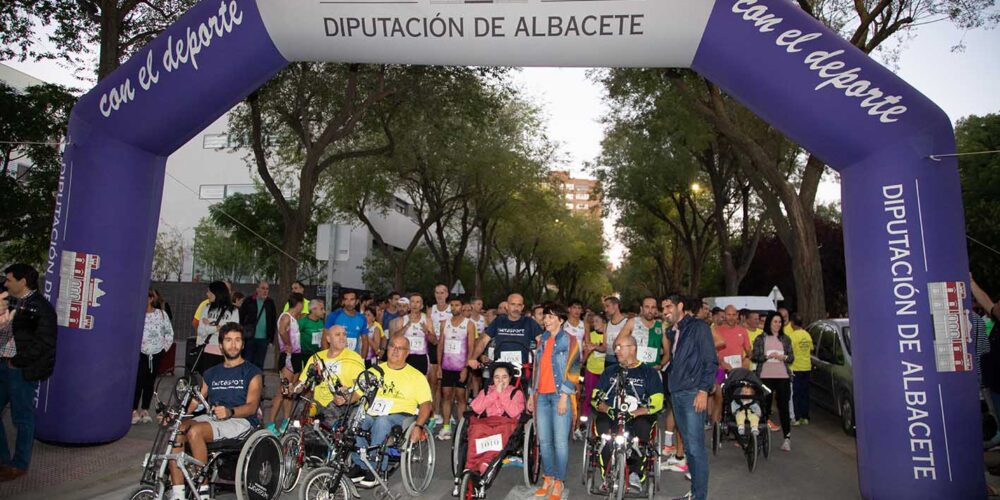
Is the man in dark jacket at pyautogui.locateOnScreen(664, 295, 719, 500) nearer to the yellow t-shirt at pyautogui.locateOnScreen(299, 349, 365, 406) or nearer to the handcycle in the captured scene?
the handcycle

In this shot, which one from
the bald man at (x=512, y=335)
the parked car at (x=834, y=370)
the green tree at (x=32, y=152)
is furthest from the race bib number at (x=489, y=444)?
the green tree at (x=32, y=152)

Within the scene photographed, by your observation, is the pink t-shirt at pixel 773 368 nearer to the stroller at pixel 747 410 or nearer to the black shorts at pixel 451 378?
the stroller at pixel 747 410

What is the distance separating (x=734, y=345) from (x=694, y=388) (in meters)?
3.94

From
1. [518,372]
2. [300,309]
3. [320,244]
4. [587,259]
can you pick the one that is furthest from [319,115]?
→ [587,259]

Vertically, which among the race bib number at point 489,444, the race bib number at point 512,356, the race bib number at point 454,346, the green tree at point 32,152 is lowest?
the race bib number at point 489,444

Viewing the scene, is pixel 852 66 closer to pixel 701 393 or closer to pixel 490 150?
pixel 701 393

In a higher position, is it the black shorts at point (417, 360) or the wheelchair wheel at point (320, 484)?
the black shorts at point (417, 360)

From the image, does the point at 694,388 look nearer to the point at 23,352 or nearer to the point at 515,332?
the point at 515,332

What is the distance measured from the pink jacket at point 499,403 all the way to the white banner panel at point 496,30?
349cm

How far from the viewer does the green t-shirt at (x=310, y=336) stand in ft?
34.5

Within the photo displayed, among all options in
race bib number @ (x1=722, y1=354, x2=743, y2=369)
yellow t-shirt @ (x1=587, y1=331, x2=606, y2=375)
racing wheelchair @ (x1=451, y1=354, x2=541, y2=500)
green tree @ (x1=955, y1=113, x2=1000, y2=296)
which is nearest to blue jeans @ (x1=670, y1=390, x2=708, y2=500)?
racing wheelchair @ (x1=451, y1=354, x2=541, y2=500)

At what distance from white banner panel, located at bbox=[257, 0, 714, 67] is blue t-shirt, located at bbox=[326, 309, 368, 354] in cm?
389

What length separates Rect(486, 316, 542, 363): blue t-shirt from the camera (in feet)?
30.0

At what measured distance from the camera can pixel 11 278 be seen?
6.82 m
